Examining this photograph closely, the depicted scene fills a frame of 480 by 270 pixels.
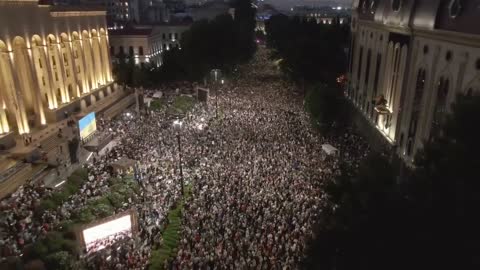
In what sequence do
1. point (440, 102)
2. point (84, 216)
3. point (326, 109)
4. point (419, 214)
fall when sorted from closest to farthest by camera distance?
1. point (419, 214)
2. point (84, 216)
3. point (440, 102)
4. point (326, 109)

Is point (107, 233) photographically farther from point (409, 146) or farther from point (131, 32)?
point (131, 32)

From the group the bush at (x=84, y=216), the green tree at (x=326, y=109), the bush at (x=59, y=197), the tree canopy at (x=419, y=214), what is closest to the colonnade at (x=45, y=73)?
the bush at (x=59, y=197)

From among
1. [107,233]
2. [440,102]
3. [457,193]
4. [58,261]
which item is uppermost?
[457,193]

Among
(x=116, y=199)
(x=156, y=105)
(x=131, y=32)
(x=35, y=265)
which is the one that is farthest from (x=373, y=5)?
(x=131, y=32)

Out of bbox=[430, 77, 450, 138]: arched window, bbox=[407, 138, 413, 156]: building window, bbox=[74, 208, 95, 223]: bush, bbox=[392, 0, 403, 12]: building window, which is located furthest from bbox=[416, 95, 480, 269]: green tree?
bbox=[392, 0, 403, 12]: building window

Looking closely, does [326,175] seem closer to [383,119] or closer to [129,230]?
[383,119]

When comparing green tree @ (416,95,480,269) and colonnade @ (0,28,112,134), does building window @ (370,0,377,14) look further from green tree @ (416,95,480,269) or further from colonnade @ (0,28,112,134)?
colonnade @ (0,28,112,134)
